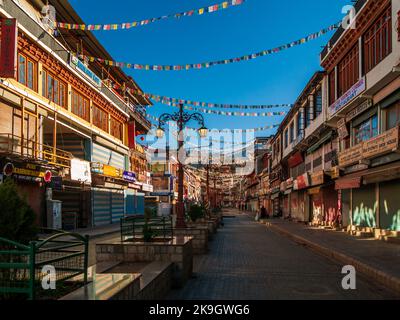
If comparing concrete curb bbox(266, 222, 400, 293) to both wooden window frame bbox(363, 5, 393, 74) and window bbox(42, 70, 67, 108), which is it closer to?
wooden window frame bbox(363, 5, 393, 74)

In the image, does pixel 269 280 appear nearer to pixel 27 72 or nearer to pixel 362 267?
pixel 362 267

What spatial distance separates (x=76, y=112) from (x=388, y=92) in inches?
757

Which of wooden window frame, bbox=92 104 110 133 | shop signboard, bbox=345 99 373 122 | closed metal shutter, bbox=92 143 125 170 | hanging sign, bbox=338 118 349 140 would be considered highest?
wooden window frame, bbox=92 104 110 133

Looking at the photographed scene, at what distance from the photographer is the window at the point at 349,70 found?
23141 mm

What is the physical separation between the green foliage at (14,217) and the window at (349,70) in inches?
797

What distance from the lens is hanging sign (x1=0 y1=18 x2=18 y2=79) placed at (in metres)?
18.4

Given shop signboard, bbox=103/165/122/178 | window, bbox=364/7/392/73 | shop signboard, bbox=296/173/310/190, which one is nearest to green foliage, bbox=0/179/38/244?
window, bbox=364/7/392/73

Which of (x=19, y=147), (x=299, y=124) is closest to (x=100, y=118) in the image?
(x=19, y=147)

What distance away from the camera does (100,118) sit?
3494cm

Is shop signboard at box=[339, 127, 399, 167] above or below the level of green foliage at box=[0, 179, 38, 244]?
above

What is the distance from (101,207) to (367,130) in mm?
20941

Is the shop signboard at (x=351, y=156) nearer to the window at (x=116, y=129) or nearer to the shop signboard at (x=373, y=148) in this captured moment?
the shop signboard at (x=373, y=148)

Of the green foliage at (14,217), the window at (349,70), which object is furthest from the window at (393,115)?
the green foliage at (14,217)
